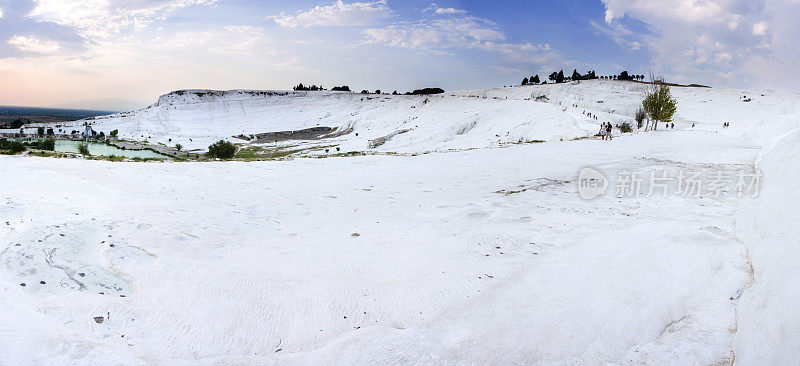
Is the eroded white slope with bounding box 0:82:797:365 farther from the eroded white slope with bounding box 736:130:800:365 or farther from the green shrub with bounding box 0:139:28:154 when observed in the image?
the green shrub with bounding box 0:139:28:154

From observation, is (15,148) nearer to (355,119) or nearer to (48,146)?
(48,146)

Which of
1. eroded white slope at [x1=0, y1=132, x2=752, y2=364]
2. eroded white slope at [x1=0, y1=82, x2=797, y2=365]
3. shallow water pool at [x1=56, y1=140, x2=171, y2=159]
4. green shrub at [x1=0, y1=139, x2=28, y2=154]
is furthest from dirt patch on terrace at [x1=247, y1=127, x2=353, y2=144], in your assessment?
eroded white slope at [x1=0, y1=132, x2=752, y2=364]

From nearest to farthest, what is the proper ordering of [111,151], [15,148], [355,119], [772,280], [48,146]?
[772,280] → [15,148] → [48,146] → [111,151] → [355,119]

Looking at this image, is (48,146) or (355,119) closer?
(48,146)

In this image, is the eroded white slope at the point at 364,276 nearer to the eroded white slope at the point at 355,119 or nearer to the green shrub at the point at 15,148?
the green shrub at the point at 15,148

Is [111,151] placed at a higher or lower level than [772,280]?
lower

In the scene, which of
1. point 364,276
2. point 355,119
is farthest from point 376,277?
point 355,119

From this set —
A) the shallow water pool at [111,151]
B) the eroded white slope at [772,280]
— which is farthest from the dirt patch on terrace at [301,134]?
the eroded white slope at [772,280]

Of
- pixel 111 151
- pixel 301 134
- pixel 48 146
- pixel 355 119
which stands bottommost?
pixel 111 151

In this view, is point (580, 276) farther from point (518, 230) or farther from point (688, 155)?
point (688, 155)

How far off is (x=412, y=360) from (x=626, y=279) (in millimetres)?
2588

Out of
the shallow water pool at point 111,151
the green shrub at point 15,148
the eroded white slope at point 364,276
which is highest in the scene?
the green shrub at point 15,148

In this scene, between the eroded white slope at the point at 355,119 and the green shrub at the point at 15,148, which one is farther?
the eroded white slope at the point at 355,119

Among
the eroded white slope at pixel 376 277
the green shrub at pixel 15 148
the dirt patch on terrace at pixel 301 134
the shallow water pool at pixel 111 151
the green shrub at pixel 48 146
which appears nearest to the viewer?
the eroded white slope at pixel 376 277
